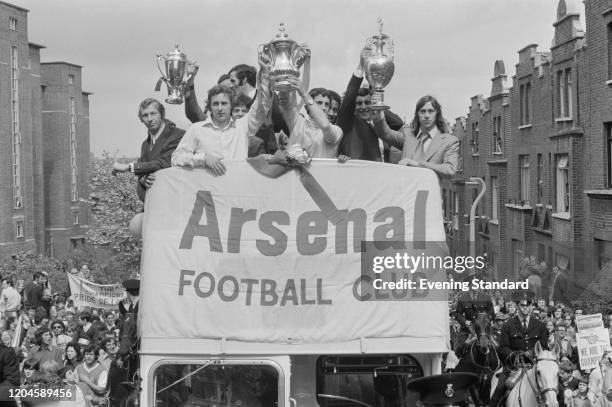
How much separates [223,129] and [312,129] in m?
0.80

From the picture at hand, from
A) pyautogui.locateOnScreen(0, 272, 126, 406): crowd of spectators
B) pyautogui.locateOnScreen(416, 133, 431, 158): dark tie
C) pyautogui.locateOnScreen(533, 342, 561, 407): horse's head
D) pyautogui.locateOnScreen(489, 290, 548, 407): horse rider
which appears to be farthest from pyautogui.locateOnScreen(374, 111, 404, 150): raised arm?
pyautogui.locateOnScreen(489, 290, 548, 407): horse rider

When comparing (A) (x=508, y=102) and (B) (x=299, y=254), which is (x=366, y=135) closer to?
(B) (x=299, y=254)

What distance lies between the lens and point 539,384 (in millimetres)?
11766

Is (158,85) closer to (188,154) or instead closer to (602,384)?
(188,154)

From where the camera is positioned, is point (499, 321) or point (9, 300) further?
point (9, 300)

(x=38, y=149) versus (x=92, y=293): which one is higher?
(x=38, y=149)

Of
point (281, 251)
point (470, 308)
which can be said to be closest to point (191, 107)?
point (281, 251)

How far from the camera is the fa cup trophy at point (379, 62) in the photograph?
884cm

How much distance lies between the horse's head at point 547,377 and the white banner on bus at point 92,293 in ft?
50.0

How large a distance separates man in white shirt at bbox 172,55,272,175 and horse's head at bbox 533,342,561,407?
15.7 feet

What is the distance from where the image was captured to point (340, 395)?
8336 millimetres

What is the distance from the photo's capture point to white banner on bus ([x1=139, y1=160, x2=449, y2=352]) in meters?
8.27

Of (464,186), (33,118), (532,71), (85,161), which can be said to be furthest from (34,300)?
(85,161)

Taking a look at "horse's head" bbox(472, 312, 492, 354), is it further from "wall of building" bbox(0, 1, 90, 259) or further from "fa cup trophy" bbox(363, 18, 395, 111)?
"wall of building" bbox(0, 1, 90, 259)
